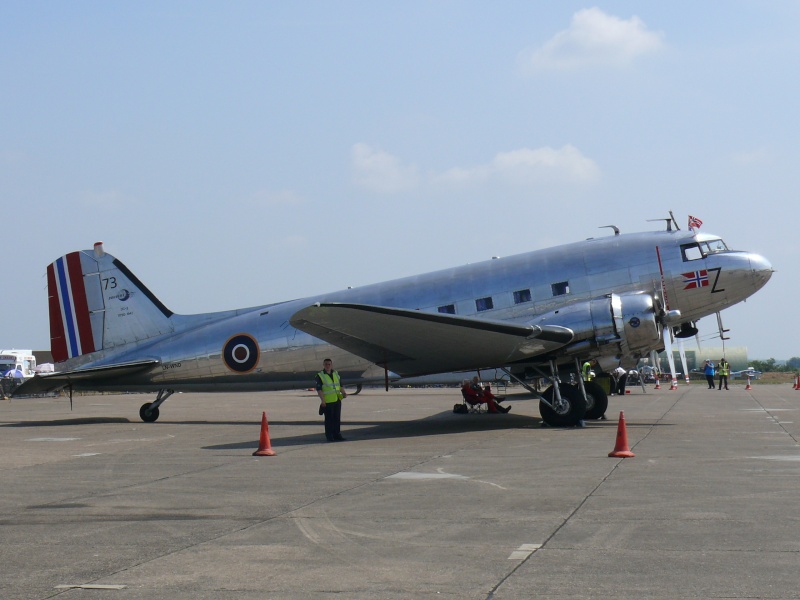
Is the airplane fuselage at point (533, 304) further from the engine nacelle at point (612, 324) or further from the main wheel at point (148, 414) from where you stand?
the main wheel at point (148, 414)

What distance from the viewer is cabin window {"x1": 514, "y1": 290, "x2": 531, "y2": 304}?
20.0 metres

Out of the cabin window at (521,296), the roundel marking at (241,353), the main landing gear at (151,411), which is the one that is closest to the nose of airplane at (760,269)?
the cabin window at (521,296)

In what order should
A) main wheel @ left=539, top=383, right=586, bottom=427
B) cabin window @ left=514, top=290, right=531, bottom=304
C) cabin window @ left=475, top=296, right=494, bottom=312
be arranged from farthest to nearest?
cabin window @ left=475, top=296, right=494, bottom=312, cabin window @ left=514, top=290, right=531, bottom=304, main wheel @ left=539, top=383, right=586, bottom=427

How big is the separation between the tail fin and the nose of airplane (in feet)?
47.4

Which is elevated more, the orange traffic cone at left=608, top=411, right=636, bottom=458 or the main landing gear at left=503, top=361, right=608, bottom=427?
the main landing gear at left=503, top=361, right=608, bottom=427

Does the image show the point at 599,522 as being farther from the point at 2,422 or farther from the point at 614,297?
the point at 2,422

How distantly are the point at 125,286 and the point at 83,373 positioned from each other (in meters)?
2.57

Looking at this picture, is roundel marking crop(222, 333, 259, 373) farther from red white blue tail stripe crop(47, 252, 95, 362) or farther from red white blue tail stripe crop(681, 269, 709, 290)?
red white blue tail stripe crop(681, 269, 709, 290)

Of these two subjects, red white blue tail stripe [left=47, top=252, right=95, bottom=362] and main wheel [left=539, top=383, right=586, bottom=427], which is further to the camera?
red white blue tail stripe [left=47, top=252, right=95, bottom=362]

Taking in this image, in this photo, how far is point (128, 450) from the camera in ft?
52.2

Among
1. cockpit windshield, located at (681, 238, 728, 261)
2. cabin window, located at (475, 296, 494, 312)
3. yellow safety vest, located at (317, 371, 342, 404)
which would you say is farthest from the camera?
cabin window, located at (475, 296, 494, 312)

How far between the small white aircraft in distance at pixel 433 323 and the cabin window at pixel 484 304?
0.03 metres

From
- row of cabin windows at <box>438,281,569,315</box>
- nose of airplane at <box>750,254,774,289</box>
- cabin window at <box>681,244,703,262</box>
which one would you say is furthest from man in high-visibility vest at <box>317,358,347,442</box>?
nose of airplane at <box>750,254,774,289</box>

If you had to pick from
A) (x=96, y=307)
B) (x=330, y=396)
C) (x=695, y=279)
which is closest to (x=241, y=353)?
(x=96, y=307)
